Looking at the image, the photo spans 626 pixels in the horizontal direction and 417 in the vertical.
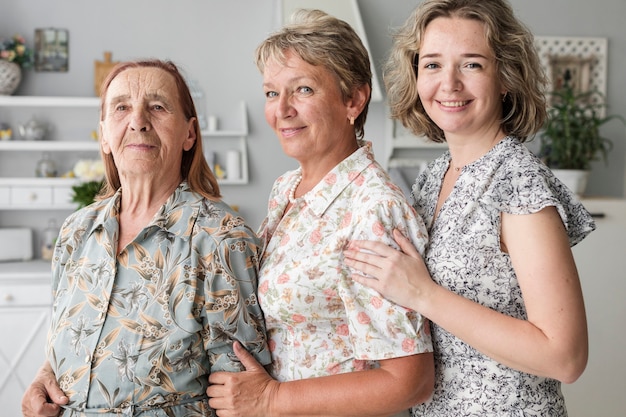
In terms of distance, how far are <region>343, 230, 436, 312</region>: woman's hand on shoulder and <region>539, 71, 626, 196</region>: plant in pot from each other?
2.71 m

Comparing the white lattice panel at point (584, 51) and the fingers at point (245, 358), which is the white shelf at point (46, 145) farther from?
the fingers at point (245, 358)

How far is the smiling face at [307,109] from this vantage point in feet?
5.13

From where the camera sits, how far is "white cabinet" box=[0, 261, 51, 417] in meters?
3.64

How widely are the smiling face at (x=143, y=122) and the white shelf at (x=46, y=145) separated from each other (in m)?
2.45

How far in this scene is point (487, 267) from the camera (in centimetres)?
142

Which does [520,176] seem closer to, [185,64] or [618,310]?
[618,310]

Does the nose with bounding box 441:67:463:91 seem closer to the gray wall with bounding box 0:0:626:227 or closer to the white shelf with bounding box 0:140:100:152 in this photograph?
the gray wall with bounding box 0:0:626:227

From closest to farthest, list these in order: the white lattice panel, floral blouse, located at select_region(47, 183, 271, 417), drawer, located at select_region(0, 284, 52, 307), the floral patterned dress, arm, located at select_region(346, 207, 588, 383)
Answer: arm, located at select_region(346, 207, 588, 383) → the floral patterned dress → floral blouse, located at select_region(47, 183, 271, 417) → drawer, located at select_region(0, 284, 52, 307) → the white lattice panel

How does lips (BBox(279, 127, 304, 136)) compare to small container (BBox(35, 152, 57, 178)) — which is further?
small container (BBox(35, 152, 57, 178))

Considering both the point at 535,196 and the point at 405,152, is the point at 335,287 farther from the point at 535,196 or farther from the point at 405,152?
the point at 405,152

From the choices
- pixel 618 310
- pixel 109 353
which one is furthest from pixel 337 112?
pixel 618 310

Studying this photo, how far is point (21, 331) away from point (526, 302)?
3.01 meters

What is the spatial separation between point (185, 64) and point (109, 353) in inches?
114

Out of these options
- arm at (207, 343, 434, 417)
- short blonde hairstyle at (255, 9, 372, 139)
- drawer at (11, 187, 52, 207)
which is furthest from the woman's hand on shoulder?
drawer at (11, 187, 52, 207)
